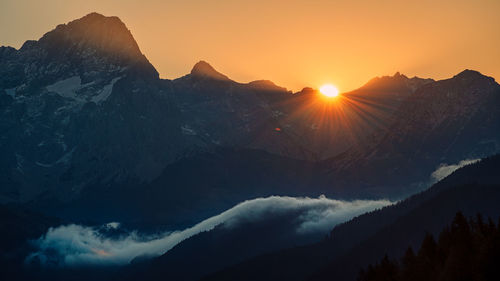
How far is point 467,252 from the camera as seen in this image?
12219 centimetres

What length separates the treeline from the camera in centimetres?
11738

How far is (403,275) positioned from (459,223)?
1362 cm

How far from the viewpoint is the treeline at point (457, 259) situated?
117375 mm

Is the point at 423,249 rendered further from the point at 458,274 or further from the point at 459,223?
the point at 458,274

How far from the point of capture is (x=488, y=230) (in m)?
132

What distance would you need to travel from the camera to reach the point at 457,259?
4653 inches

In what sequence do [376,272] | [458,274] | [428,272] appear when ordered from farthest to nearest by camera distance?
[376,272] → [428,272] → [458,274]

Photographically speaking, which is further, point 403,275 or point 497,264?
point 403,275

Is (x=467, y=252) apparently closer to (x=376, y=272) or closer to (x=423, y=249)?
(x=423, y=249)

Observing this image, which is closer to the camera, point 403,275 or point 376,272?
point 403,275

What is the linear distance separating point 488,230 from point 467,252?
12034 mm

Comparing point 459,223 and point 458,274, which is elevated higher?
point 459,223

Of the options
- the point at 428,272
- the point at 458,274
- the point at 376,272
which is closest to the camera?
the point at 458,274

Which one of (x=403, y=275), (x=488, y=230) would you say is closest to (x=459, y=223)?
(x=488, y=230)
